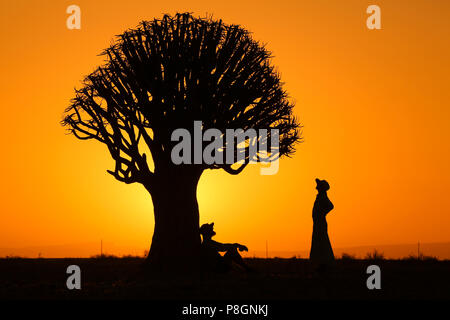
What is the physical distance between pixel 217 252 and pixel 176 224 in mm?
2698

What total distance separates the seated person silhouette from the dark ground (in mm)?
383

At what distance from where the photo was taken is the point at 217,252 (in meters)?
24.5

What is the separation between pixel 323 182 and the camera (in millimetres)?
24156

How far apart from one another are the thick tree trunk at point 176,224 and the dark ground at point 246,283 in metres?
0.98

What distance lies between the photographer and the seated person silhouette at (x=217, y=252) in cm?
2423

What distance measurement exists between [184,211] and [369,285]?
846cm

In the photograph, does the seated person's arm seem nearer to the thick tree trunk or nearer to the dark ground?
the dark ground

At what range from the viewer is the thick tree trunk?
2650 centimetres

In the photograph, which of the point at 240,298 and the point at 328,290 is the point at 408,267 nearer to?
the point at 328,290

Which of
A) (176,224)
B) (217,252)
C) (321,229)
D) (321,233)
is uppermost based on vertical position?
(176,224)

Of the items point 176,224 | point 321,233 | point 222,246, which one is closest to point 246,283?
point 222,246

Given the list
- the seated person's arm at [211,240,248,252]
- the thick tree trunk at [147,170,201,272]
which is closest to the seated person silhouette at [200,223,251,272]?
the seated person's arm at [211,240,248,252]

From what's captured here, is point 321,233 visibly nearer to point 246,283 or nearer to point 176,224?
point 246,283
